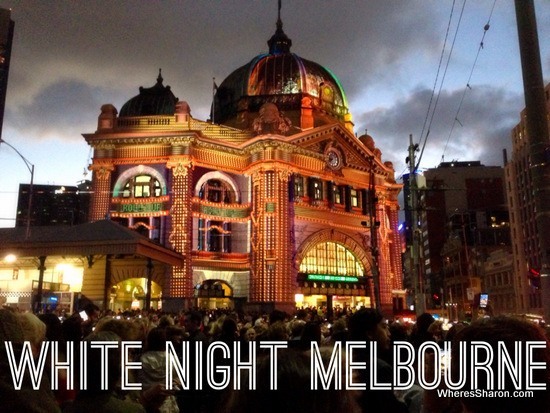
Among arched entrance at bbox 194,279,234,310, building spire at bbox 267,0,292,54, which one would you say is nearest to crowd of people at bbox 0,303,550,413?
arched entrance at bbox 194,279,234,310

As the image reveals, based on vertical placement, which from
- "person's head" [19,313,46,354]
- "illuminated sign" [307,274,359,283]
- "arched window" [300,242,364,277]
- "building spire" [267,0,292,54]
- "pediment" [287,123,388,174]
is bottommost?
"person's head" [19,313,46,354]

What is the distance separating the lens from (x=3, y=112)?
316 feet

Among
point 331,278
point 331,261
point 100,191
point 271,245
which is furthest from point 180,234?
point 331,261

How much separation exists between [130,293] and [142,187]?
867cm

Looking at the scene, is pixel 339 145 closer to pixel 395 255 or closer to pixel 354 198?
pixel 354 198

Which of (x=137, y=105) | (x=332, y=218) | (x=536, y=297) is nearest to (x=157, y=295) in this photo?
(x=332, y=218)

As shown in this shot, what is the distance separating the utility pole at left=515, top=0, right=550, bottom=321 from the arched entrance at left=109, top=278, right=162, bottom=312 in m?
36.6

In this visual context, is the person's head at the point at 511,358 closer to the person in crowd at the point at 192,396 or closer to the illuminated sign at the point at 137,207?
the person in crowd at the point at 192,396

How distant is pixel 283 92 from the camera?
5322 cm

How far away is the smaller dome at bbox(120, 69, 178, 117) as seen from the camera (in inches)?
2004

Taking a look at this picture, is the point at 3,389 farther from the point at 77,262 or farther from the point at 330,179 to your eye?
the point at 330,179

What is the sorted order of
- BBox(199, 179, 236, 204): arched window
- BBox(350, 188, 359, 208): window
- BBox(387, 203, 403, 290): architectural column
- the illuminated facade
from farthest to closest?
BBox(387, 203, 403, 290): architectural column < BBox(350, 188, 359, 208): window < BBox(199, 179, 236, 204): arched window < the illuminated facade

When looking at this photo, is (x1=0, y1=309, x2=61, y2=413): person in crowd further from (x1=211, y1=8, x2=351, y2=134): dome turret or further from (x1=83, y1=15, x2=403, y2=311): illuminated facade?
(x1=211, y1=8, x2=351, y2=134): dome turret

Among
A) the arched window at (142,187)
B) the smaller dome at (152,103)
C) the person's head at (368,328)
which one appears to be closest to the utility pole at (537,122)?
the person's head at (368,328)
